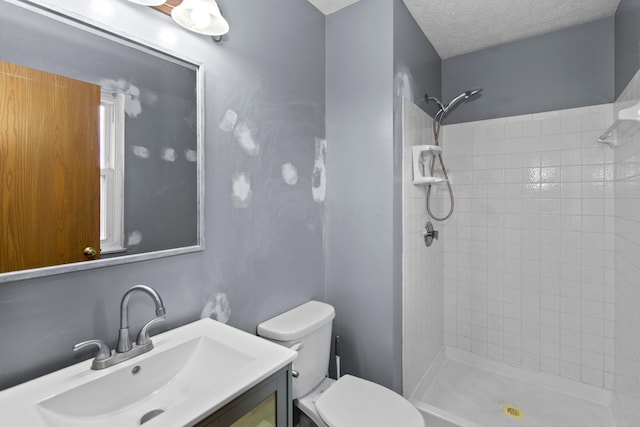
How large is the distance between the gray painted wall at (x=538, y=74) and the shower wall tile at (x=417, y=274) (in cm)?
55

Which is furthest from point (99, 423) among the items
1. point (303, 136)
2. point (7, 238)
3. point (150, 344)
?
point (303, 136)

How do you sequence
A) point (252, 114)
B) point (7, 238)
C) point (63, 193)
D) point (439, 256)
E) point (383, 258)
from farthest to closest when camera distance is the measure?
point (439, 256) → point (383, 258) → point (252, 114) → point (63, 193) → point (7, 238)

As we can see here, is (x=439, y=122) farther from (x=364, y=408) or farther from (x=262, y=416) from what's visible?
(x=262, y=416)

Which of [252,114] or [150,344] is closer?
[150,344]

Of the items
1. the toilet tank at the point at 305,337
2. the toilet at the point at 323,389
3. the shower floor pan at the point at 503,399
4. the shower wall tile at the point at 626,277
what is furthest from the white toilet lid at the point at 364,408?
the shower wall tile at the point at 626,277

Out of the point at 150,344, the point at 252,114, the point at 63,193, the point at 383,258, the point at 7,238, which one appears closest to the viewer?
the point at 7,238

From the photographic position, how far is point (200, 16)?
113cm

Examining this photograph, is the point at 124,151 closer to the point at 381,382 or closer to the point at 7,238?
the point at 7,238

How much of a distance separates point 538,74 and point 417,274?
1691 mm

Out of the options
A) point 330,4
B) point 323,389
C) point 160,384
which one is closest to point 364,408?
point 323,389

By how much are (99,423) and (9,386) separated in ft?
0.83

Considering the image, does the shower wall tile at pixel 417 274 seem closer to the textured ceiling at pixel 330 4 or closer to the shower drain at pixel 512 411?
the shower drain at pixel 512 411

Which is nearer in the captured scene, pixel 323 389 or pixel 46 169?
pixel 46 169

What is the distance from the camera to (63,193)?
0.92 m
